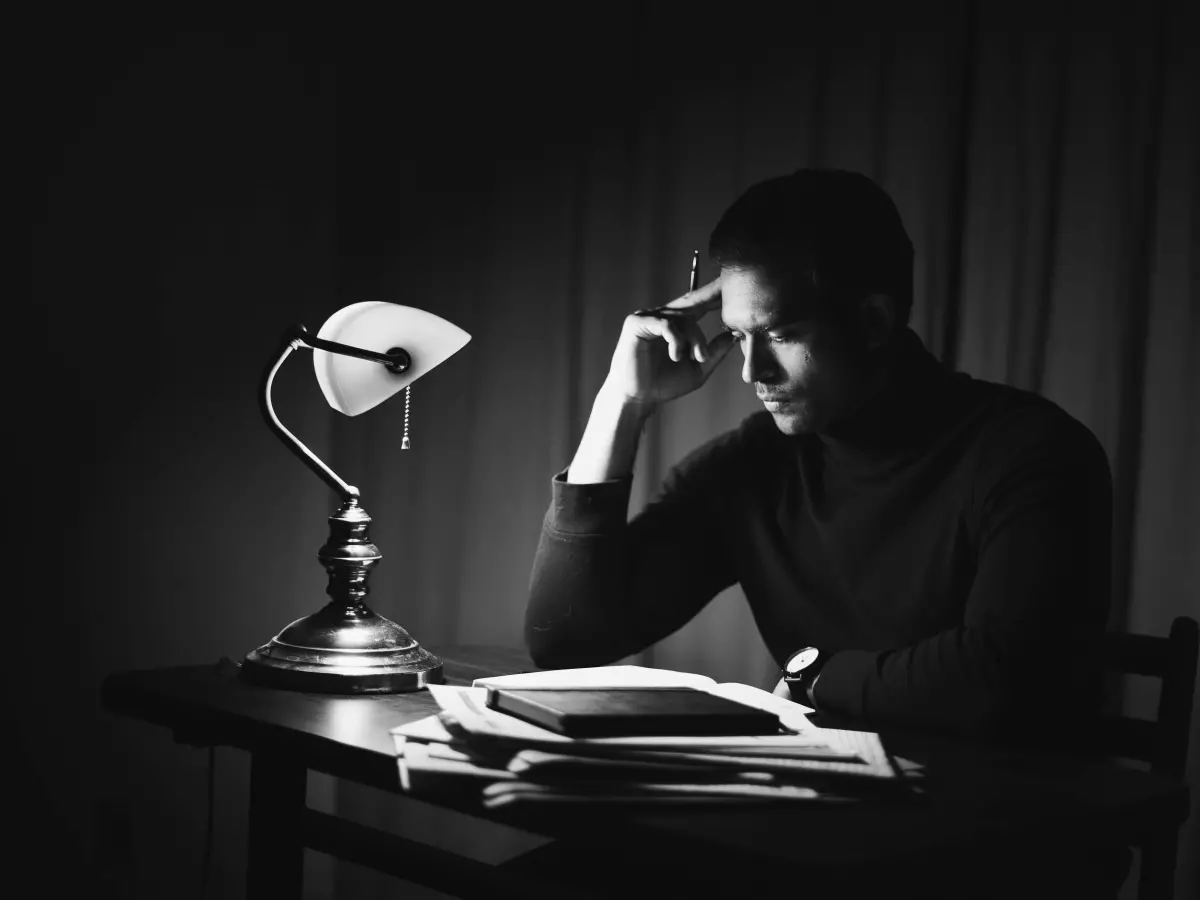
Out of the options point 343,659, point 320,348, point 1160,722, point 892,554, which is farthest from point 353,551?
point 1160,722

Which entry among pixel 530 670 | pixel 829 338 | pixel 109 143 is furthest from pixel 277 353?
pixel 109 143

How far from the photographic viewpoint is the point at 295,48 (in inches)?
115

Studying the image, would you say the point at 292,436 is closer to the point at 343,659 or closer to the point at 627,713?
the point at 343,659

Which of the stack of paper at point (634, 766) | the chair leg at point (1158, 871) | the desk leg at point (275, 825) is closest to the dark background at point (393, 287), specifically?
the chair leg at point (1158, 871)

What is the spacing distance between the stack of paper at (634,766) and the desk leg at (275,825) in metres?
0.48

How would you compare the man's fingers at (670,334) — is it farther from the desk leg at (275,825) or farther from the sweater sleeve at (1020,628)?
the desk leg at (275,825)

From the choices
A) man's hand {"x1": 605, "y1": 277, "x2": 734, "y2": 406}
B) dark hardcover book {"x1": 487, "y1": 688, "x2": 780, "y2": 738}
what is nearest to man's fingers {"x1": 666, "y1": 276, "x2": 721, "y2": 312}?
man's hand {"x1": 605, "y1": 277, "x2": 734, "y2": 406}

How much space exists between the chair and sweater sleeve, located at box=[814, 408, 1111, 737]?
0.06 metres

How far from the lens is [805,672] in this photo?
1.46m

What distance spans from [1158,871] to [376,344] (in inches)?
43.3

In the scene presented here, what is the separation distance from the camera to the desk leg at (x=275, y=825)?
152 cm

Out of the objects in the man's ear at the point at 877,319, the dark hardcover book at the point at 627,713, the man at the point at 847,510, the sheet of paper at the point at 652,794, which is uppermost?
the man's ear at the point at 877,319

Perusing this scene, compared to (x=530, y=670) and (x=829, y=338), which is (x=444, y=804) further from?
(x=829, y=338)

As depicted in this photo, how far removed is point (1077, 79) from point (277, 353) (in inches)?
54.3
